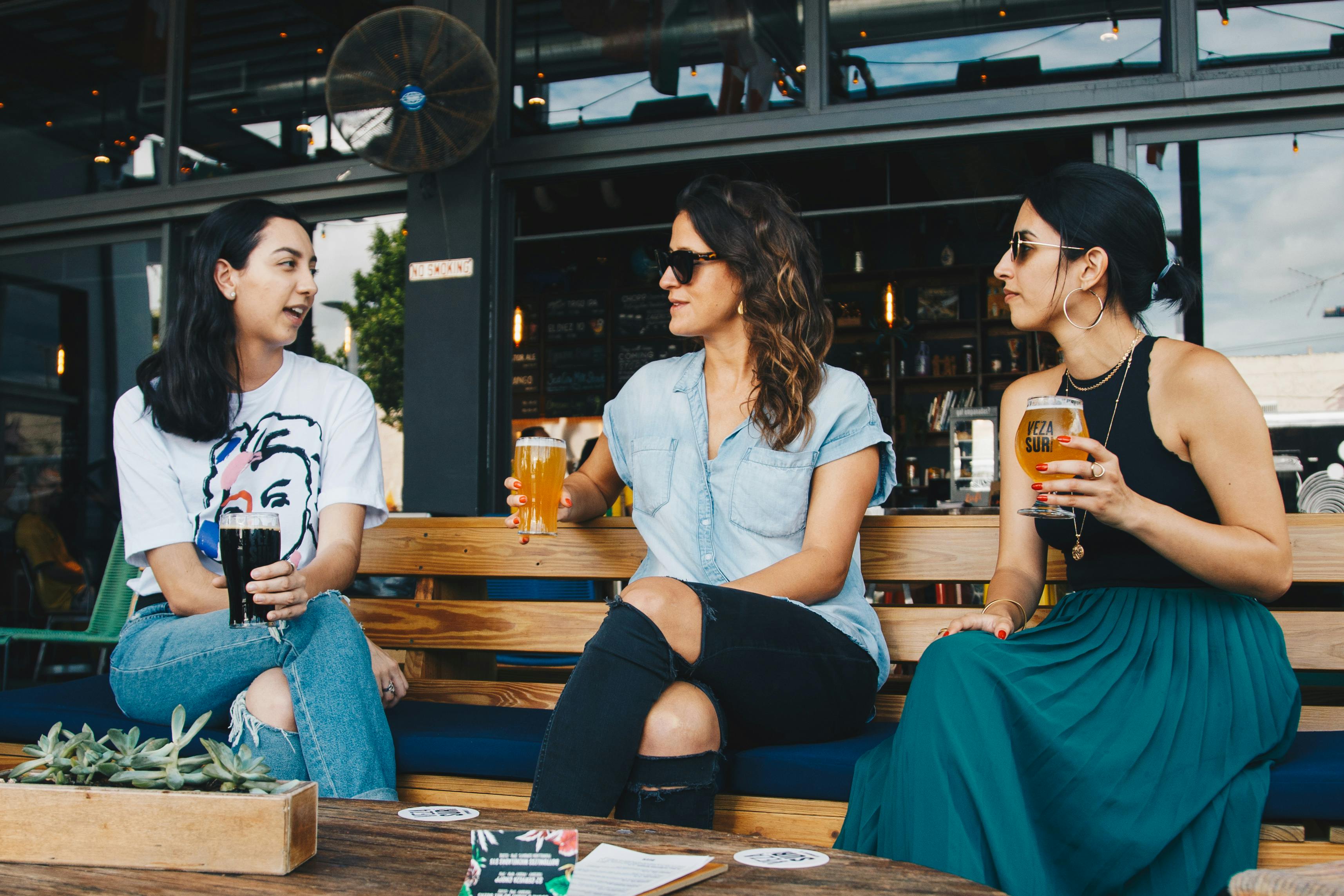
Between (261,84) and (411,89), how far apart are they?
71.1 inches

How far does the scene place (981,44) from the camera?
468 cm

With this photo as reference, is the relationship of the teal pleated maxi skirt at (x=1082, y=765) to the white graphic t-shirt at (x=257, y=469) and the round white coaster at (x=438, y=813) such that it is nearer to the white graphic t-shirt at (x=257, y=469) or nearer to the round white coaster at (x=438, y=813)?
the round white coaster at (x=438, y=813)

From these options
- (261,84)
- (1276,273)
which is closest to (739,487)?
(261,84)

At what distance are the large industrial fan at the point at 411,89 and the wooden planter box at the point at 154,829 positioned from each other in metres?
3.22

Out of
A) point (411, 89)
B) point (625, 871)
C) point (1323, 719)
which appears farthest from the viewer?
point (411, 89)

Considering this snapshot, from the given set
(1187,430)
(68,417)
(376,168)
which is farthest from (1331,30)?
(68,417)

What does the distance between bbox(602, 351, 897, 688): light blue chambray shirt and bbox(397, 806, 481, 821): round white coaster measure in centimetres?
90

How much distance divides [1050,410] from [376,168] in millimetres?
3550

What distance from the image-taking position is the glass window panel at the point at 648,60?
437 cm

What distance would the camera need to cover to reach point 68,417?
569 centimetres

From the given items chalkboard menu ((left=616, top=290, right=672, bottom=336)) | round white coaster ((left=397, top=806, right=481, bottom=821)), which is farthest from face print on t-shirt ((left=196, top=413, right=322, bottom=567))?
chalkboard menu ((left=616, top=290, right=672, bottom=336))

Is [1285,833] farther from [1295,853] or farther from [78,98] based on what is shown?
[78,98]

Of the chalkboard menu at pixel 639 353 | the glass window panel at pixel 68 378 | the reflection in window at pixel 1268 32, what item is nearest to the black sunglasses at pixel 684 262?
the reflection in window at pixel 1268 32

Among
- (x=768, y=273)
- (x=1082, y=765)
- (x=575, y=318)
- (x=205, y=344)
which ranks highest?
(x=575, y=318)
